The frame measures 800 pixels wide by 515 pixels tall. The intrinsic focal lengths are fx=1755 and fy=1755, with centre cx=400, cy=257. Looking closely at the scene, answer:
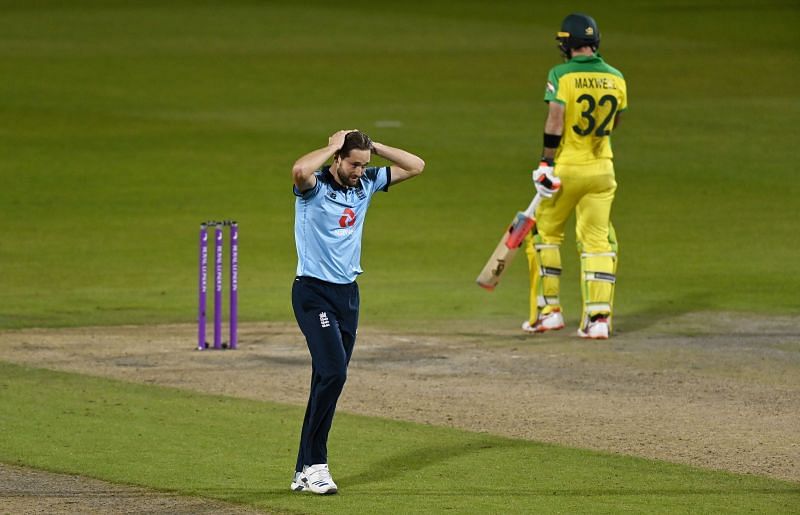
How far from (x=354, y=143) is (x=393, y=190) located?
1578 centimetres

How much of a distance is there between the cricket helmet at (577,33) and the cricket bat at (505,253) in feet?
5.53

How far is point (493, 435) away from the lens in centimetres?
1142

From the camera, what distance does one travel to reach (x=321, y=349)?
962 cm

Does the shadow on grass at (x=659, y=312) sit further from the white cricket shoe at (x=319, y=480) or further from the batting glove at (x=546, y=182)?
the white cricket shoe at (x=319, y=480)

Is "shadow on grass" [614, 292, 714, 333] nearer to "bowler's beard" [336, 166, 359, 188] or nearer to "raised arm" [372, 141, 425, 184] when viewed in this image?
"raised arm" [372, 141, 425, 184]

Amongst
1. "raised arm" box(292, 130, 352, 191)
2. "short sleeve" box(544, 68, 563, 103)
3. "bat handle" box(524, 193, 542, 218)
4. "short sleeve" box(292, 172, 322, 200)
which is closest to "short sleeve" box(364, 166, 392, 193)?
"short sleeve" box(292, 172, 322, 200)

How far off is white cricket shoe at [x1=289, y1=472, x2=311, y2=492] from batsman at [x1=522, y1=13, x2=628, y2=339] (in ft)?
19.2

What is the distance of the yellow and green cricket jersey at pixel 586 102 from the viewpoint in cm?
1511

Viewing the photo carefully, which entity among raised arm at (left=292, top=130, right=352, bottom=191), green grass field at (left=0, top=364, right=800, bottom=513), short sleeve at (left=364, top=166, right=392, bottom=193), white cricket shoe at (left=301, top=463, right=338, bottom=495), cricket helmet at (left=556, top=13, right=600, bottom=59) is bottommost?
green grass field at (left=0, top=364, right=800, bottom=513)

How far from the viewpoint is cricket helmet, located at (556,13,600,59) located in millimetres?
15023

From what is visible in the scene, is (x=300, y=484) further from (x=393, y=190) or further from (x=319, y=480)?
(x=393, y=190)

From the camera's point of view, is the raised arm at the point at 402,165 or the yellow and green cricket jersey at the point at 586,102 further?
the yellow and green cricket jersey at the point at 586,102

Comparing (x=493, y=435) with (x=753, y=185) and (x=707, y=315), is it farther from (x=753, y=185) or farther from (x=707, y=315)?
(x=753, y=185)

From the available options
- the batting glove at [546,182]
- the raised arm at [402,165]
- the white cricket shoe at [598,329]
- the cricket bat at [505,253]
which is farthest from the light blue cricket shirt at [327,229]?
the white cricket shoe at [598,329]
